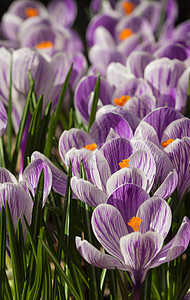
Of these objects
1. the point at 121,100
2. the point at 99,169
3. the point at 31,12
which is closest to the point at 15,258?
the point at 99,169

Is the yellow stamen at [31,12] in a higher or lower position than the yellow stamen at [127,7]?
higher

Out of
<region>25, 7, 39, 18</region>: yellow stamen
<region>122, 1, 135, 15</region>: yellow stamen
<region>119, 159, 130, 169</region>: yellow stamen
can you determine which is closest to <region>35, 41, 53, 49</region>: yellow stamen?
<region>25, 7, 39, 18</region>: yellow stamen

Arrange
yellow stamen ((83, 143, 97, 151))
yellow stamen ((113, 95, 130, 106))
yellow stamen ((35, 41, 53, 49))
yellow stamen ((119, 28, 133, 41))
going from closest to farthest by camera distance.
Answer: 1. yellow stamen ((83, 143, 97, 151))
2. yellow stamen ((113, 95, 130, 106))
3. yellow stamen ((35, 41, 53, 49))
4. yellow stamen ((119, 28, 133, 41))

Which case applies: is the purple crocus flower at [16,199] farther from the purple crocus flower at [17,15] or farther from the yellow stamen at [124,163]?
the purple crocus flower at [17,15]

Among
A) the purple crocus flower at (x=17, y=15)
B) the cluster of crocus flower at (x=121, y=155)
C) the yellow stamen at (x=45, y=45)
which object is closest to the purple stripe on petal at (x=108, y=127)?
the cluster of crocus flower at (x=121, y=155)

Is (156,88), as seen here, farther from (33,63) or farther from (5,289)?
(5,289)

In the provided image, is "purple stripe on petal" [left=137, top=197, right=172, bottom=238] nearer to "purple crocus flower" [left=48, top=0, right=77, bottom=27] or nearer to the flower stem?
the flower stem

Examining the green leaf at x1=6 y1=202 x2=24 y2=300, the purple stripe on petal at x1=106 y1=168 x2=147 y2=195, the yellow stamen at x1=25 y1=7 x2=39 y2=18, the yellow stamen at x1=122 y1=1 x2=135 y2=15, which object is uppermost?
the yellow stamen at x1=25 y1=7 x2=39 y2=18

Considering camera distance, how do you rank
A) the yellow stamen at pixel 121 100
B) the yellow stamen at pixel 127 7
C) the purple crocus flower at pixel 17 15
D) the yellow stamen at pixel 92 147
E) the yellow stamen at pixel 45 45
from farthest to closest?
the yellow stamen at pixel 127 7 → the purple crocus flower at pixel 17 15 → the yellow stamen at pixel 45 45 → the yellow stamen at pixel 121 100 → the yellow stamen at pixel 92 147
